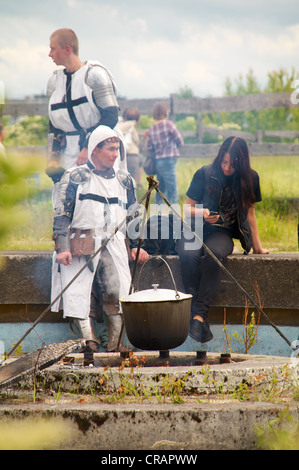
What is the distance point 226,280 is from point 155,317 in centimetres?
158

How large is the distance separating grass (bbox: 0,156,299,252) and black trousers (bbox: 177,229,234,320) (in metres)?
1.34

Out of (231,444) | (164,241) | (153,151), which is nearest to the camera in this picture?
(231,444)

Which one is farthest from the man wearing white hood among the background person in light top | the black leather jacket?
the background person in light top

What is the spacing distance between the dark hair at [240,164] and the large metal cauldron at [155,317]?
1.41m

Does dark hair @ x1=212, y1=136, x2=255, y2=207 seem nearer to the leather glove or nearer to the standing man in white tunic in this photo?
the standing man in white tunic

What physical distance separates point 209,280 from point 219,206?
0.60 m

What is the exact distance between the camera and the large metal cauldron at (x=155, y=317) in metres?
4.11

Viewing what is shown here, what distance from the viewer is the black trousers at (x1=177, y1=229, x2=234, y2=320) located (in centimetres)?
521

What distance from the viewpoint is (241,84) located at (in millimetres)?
11805

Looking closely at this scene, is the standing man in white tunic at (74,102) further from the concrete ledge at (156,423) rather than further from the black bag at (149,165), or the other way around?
the black bag at (149,165)

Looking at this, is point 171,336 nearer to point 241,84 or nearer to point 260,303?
point 260,303

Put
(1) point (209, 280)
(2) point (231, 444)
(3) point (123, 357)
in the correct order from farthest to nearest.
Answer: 1. (1) point (209, 280)
2. (3) point (123, 357)
3. (2) point (231, 444)

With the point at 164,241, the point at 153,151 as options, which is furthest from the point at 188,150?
the point at 164,241

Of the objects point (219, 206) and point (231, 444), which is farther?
point (219, 206)
